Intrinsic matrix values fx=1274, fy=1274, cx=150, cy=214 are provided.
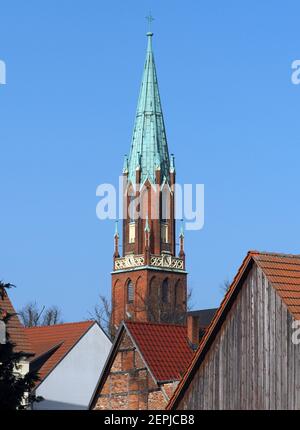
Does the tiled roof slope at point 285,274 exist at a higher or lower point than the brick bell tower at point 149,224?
lower

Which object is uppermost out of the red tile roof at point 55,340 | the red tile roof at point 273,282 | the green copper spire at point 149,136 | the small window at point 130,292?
the green copper spire at point 149,136

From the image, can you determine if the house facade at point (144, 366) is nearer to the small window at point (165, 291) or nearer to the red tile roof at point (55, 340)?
the red tile roof at point (55, 340)

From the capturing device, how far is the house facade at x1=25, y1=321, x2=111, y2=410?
50375 millimetres

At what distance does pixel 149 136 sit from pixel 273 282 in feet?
281

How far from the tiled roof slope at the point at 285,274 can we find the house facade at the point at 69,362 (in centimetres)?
2571

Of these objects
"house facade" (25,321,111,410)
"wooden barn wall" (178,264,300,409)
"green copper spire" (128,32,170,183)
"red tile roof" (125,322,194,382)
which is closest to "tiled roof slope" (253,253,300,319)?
"wooden barn wall" (178,264,300,409)

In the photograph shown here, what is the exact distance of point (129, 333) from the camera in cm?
4112

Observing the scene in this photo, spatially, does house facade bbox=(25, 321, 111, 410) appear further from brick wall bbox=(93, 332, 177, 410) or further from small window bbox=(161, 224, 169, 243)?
small window bbox=(161, 224, 169, 243)

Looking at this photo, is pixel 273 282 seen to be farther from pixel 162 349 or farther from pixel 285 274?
pixel 162 349

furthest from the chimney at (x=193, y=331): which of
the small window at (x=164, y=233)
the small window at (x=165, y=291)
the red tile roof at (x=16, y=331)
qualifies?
the small window at (x=164, y=233)

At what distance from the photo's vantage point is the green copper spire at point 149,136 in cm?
10975

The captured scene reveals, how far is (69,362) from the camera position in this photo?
51719mm

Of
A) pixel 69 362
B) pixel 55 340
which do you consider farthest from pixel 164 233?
pixel 69 362
